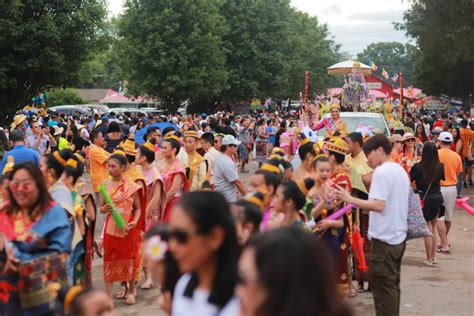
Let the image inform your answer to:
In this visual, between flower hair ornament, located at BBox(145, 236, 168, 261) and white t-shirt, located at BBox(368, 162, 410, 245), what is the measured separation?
327cm

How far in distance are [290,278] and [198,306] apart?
1030 millimetres

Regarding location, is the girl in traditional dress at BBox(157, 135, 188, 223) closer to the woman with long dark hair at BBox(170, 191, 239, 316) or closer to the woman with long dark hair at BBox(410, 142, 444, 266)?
the woman with long dark hair at BBox(410, 142, 444, 266)

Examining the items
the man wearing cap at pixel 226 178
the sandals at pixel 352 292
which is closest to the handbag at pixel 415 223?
the sandals at pixel 352 292

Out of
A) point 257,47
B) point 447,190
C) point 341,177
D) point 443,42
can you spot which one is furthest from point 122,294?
point 257,47

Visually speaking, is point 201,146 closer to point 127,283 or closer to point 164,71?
point 127,283

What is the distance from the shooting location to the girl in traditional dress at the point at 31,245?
16.1 ft

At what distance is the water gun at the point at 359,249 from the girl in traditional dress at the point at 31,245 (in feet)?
14.0

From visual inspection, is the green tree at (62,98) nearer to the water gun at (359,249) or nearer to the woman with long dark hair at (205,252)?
the water gun at (359,249)

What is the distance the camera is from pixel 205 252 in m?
3.14

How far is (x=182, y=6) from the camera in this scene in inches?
1566

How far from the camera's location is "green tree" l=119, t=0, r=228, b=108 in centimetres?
3922

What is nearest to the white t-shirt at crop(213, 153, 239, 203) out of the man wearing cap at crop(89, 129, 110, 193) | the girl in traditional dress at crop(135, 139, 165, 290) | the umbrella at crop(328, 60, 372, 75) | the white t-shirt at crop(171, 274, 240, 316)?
the girl in traditional dress at crop(135, 139, 165, 290)

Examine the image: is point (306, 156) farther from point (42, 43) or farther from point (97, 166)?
point (42, 43)

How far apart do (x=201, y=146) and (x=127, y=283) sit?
4.42m
